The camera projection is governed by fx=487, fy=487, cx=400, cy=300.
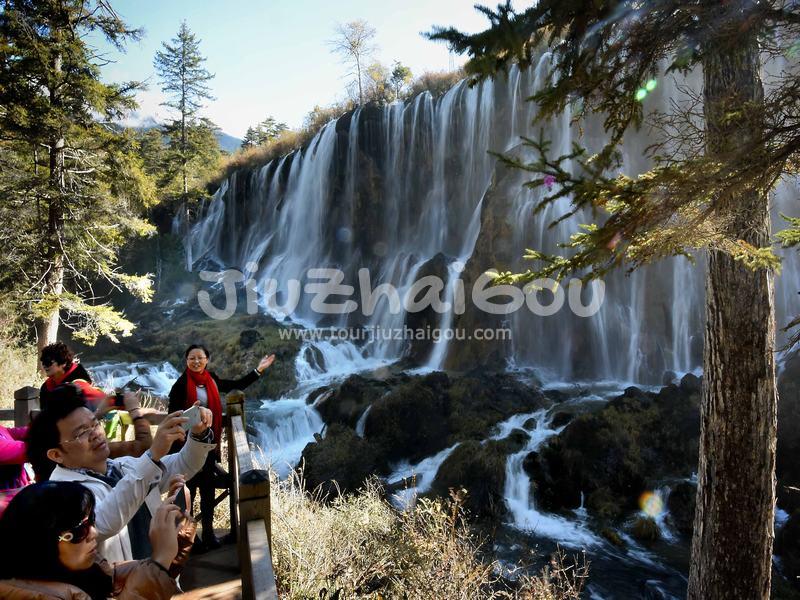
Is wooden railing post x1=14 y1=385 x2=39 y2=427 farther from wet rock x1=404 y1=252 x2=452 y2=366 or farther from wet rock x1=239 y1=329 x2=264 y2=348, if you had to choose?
wet rock x1=239 y1=329 x2=264 y2=348

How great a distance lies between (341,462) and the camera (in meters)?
10.6

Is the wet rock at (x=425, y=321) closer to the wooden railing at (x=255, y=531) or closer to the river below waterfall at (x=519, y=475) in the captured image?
the river below waterfall at (x=519, y=475)

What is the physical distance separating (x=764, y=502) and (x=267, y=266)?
2426 cm

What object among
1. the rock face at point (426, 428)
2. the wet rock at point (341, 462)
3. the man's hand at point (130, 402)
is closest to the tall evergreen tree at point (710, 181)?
the man's hand at point (130, 402)

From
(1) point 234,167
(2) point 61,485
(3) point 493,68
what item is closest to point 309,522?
(2) point 61,485

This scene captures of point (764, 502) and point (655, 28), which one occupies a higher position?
point (655, 28)

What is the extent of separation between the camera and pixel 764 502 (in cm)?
382

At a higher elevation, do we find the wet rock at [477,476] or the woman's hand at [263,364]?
the woman's hand at [263,364]

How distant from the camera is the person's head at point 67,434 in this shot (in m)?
2.00

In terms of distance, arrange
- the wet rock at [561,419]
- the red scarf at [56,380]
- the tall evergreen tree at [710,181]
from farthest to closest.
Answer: the wet rock at [561,419] < the red scarf at [56,380] < the tall evergreen tree at [710,181]

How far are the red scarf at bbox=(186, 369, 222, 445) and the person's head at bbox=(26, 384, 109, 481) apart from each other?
158 centimetres

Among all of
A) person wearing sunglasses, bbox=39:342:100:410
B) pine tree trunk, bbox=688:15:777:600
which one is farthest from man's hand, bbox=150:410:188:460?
pine tree trunk, bbox=688:15:777:600

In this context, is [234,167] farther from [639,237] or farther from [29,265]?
[639,237]

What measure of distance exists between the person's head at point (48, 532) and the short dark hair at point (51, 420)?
0.68 metres
